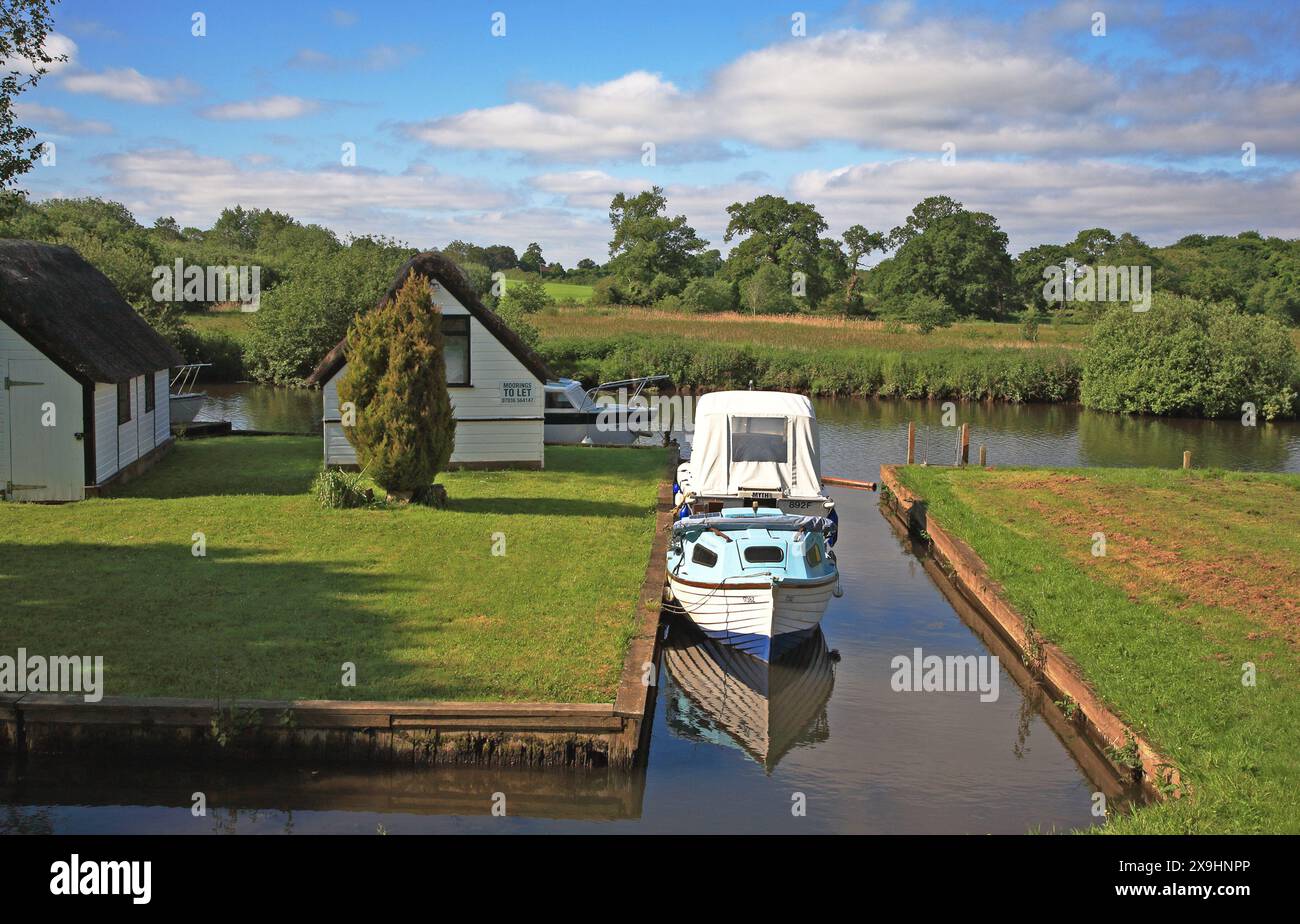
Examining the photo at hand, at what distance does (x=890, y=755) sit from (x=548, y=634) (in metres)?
4.53

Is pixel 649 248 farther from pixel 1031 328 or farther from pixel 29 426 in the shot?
pixel 29 426

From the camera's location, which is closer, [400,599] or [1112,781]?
[1112,781]

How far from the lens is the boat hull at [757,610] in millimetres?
16000

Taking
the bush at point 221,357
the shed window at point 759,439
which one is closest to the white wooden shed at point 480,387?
the shed window at point 759,439

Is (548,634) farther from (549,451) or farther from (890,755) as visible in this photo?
(549,451)

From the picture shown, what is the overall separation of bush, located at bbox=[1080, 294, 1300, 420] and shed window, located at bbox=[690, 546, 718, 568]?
3952cm

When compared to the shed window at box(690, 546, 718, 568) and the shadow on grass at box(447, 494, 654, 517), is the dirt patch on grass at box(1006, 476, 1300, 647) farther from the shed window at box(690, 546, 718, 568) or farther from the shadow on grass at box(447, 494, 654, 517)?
the shadow on grass at box(447, 494, 654, 517)

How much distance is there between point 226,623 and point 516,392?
13274 mm

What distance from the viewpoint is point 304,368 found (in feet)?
170

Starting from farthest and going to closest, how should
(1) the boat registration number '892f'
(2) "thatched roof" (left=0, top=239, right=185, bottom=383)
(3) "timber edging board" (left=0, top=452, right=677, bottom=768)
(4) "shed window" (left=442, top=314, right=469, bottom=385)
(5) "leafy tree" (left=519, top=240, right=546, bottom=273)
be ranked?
(5) "leafy tree" (left=519, top=240, right=546, bottom=273)
(1) the boat registration number '892f'
(4) "shed window" (left=442, top=314, right=469, bottom=385)
(2) "thatched roof" (left=0, top=239, right=185, bottom=383)
(3) "timber edging board" (left=0, top=452, right=677, bottom=768)

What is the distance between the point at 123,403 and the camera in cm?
2439

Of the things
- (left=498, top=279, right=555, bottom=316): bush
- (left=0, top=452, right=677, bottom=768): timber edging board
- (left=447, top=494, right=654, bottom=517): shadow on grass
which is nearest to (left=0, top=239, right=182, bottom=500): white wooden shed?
(left=447, top=494, right=654, bottom=517): shadow on grass

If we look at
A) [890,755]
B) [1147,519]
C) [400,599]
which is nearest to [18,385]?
[400,599]

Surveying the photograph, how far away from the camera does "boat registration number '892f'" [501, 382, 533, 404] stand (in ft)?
89.0
